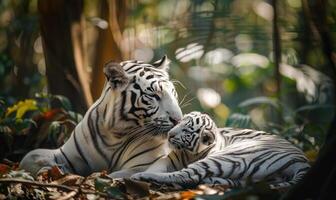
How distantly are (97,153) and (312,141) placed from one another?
2366 millimetres

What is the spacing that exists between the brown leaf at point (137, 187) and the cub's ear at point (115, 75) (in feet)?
5.27

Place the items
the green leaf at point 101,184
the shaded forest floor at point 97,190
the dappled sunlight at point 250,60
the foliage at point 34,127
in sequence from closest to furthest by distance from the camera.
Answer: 1. the shaded forest floor at point 97,190
2. the green leaf at point 101,184
3. the foliage at point 34,127
4. the dappled sunlight at point 250,60

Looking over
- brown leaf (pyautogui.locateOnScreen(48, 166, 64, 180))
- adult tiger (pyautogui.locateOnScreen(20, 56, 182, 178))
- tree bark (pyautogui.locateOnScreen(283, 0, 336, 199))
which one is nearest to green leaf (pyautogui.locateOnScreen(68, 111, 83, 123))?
adult tiger (pyautogui.locateOnScreen(20, 56, 182, 178))

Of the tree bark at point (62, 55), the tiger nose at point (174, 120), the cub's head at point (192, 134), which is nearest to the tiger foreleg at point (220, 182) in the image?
the cub's head at point (192, 134)

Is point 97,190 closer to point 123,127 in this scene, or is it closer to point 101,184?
point 101,184

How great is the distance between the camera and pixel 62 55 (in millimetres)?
8016

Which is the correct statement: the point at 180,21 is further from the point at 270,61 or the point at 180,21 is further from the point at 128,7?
the point at 270,61

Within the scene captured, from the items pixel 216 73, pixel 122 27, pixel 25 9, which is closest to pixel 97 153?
pixel 122 27

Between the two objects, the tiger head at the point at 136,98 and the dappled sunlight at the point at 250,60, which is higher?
the tiger head at the point at 136,98

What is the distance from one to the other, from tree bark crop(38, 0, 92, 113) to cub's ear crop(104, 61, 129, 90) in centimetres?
190

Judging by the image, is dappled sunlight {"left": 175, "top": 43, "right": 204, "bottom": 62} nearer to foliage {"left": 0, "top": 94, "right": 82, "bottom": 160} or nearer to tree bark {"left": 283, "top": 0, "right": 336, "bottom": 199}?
foliage {"left": 0, "top": 94, "right": 82, "bottom": 160}

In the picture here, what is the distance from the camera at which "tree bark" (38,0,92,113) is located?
7988mm

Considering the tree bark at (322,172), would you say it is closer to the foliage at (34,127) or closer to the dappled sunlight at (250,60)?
the foliage at (34,127)

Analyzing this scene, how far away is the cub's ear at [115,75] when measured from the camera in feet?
19.7
